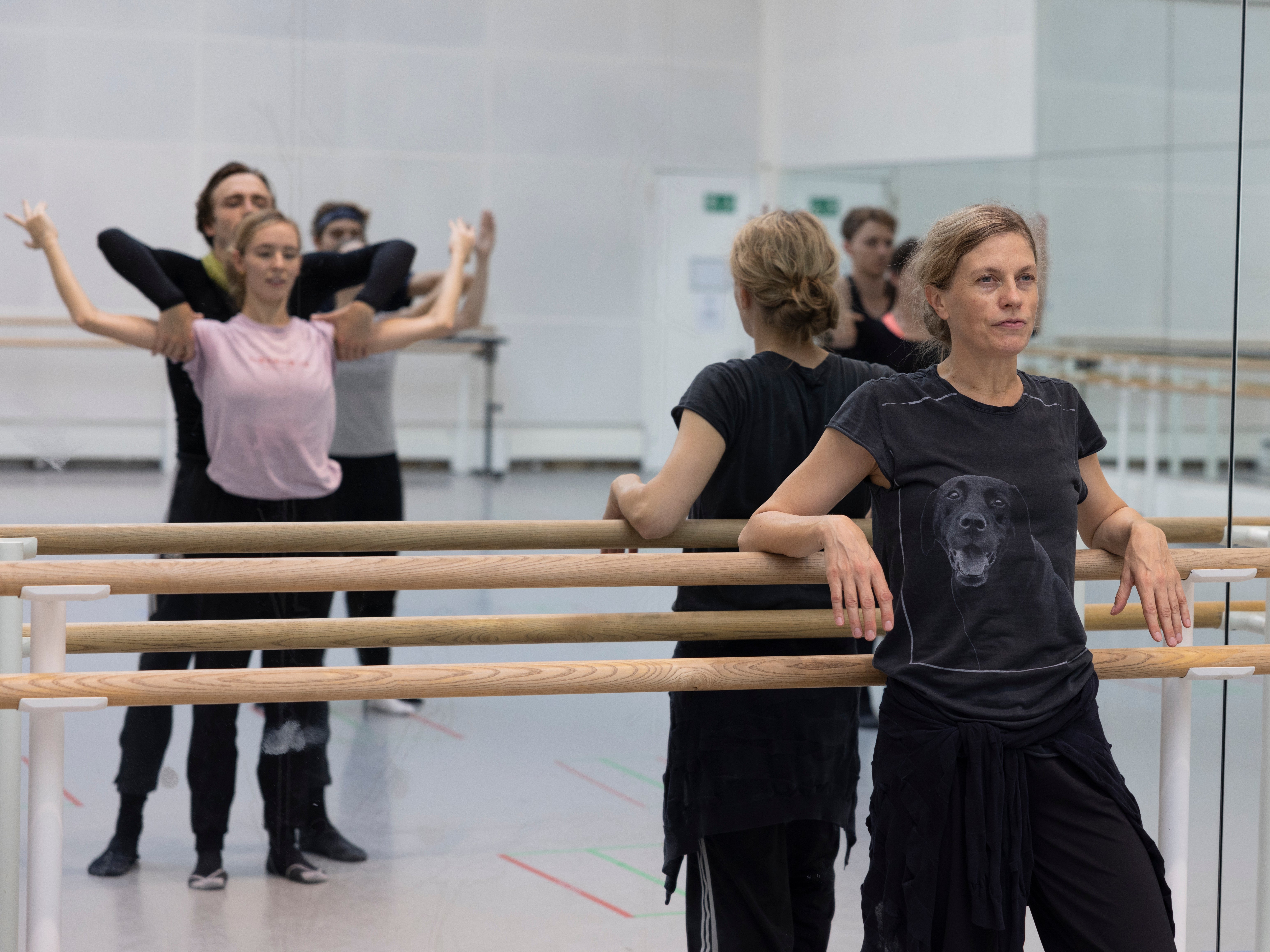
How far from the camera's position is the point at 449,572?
6.04 ft

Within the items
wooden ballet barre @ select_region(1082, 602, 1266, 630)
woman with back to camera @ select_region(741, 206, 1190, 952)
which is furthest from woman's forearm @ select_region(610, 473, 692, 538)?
wooden ballet barre @ select_region(1082, 602, 1266, 630)

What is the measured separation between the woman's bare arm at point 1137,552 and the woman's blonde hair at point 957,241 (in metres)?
0.29

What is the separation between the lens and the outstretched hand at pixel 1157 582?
1.82 m

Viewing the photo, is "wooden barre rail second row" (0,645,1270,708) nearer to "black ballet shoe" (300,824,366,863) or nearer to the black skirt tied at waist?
the black skirt tied at waist

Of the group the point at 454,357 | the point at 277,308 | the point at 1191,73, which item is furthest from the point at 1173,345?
the point at 277,308

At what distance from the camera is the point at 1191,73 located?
27.0ft

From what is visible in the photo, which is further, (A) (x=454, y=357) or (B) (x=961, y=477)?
(A) (x=454, y=357)

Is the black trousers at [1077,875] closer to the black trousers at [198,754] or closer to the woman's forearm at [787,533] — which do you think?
the woman's forearm at [787,533]

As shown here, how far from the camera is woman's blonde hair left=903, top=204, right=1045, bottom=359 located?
1.77 metres

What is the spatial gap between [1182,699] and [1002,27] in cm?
663

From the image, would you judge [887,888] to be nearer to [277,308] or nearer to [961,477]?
[961,477]

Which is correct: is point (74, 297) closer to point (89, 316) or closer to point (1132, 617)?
point (89, 316)

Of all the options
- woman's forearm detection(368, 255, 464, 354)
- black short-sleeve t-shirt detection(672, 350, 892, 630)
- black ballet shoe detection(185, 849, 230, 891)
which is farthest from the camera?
woman's forearm detection(368, 255, 464, 354)

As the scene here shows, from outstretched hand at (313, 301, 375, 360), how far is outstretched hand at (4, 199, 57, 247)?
0.68 metres
